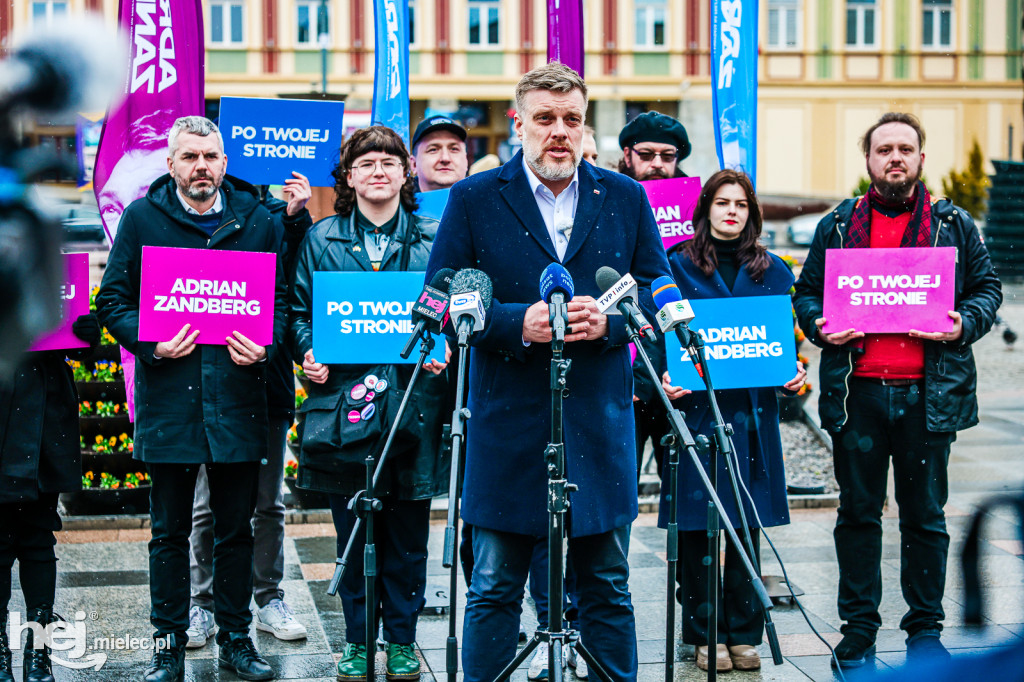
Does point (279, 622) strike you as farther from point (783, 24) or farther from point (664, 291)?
point (783, 24)

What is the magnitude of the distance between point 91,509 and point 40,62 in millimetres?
5903

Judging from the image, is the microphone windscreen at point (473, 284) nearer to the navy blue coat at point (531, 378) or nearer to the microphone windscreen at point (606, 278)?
the navy blue coat at point (531, 378)

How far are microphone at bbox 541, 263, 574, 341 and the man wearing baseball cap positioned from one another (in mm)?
2739

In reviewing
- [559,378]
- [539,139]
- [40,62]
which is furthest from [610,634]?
[40,62]

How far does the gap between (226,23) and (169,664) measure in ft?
103

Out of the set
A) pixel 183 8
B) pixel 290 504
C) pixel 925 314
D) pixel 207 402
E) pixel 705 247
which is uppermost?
pixel 183 8

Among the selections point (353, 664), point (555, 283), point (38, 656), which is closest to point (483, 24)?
point (353, 664)

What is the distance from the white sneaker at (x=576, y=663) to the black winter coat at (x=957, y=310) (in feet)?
4.72

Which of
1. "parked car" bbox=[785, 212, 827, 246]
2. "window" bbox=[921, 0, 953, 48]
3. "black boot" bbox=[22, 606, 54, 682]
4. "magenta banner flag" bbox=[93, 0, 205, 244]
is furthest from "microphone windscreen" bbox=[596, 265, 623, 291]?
"window" bbox=[921, 0, 953, 48]

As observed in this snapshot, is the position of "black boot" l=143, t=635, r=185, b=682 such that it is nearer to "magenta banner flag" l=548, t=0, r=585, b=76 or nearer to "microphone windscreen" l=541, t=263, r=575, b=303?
"microphone windscreen" l=541, t=263, r=575, b=303

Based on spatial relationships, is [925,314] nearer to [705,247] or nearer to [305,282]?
[705,247]

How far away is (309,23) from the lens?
33.4 m

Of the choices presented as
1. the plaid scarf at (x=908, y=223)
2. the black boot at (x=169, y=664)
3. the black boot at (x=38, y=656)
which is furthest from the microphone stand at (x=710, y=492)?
the black boot at (x=38, y=656)

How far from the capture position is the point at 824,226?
4.96m
